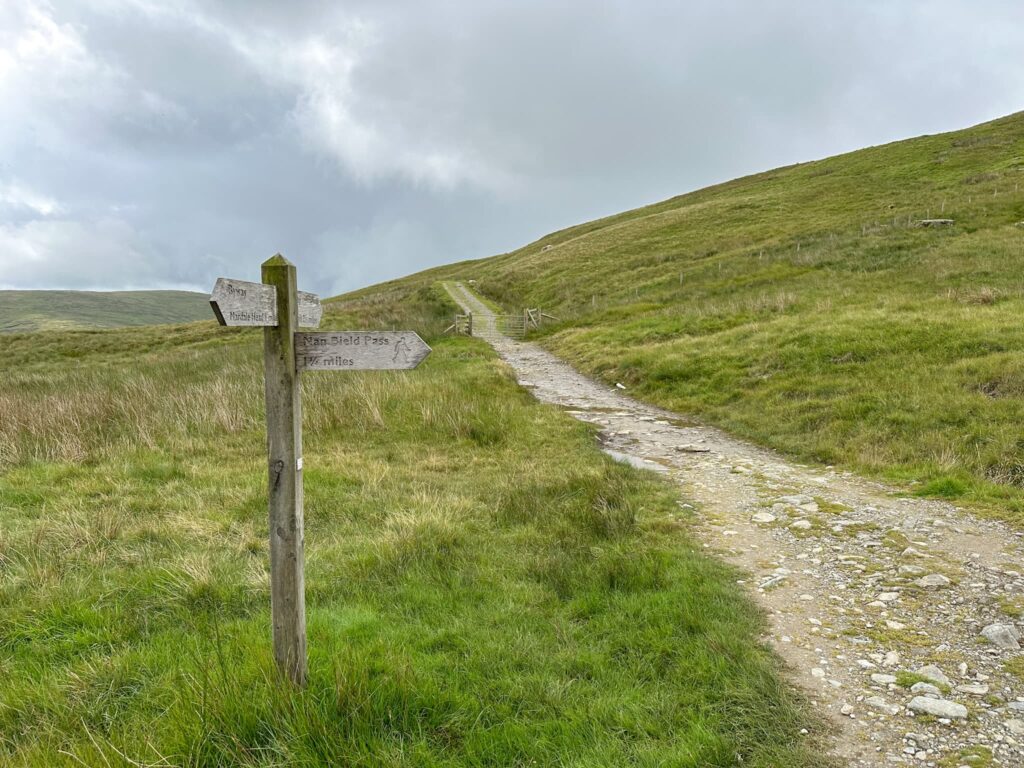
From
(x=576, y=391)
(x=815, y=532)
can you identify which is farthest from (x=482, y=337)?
(x=815, y=532)

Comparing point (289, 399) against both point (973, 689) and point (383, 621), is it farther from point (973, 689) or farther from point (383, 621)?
point (973, 689)

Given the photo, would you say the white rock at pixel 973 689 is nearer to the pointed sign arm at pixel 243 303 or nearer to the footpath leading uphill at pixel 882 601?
the footpath leading uphill at pixel 882 601

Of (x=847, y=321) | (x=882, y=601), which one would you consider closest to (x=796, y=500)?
(x=882, y=601)

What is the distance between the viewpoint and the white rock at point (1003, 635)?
3859 millimetres

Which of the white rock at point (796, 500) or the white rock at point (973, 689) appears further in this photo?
the white rock at point (796, 500)

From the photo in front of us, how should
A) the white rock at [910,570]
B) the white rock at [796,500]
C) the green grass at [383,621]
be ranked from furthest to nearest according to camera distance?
the white rock at [796,500] < the white rock at [910,570] < the green grass at [383,621]

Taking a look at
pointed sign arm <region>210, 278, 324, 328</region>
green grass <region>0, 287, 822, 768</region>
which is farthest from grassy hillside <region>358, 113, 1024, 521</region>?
pointed sign arm <region>210, 278, 324, 328</region>

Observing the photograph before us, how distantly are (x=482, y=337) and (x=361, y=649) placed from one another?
25.7 metres

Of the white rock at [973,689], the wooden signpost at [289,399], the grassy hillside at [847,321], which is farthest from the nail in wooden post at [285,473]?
the grassy hillside at [847,321]

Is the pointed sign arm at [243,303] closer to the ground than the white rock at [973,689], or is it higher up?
higher up

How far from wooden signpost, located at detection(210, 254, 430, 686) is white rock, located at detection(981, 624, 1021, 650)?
440cm

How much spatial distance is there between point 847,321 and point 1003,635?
12543mm

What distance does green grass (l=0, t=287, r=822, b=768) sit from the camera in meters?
3.01

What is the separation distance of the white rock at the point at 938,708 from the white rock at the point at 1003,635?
91cm
